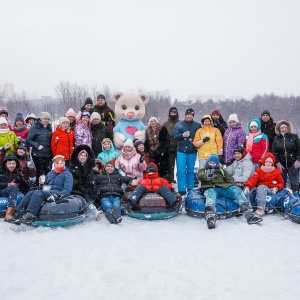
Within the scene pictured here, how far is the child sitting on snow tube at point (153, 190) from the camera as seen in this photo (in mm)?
5265

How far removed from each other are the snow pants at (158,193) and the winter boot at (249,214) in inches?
41.0

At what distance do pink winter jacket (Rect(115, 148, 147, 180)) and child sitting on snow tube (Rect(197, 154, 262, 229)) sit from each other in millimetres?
1206

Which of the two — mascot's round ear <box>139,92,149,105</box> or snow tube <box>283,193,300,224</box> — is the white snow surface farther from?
mascot's round ear <box>139,92,149,105</box>

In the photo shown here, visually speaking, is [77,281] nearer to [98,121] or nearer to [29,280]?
[29,280]

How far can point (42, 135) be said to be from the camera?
6590 millimetres

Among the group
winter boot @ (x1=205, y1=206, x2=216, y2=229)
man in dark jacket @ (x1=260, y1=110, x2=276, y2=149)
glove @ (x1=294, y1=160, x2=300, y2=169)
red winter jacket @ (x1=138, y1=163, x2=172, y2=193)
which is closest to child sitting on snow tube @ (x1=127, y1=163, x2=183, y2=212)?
red winter jacket @ (x1=138, y1=163, x2=172, y2=193)

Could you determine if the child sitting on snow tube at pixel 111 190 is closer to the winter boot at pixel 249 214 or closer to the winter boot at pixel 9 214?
the winter boot at pixel 9 214

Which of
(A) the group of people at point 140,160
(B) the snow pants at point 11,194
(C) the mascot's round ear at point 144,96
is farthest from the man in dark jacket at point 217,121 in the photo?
(B) the snow pants at point 11,194

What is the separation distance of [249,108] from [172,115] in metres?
55.6

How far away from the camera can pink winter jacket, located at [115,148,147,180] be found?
6160 mm

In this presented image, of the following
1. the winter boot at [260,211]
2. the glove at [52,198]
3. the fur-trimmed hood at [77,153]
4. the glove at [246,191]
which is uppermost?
the fur-trimmed hood at [77,153]

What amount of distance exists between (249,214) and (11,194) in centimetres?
362

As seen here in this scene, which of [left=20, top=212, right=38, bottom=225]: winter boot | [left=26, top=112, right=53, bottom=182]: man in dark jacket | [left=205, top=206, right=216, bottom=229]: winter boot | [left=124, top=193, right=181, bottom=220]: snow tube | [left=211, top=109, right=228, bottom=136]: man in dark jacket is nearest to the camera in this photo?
[left=20, top=212, right=38, bottom=225]: winter boot

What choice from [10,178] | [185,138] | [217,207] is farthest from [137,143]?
[10,178]
